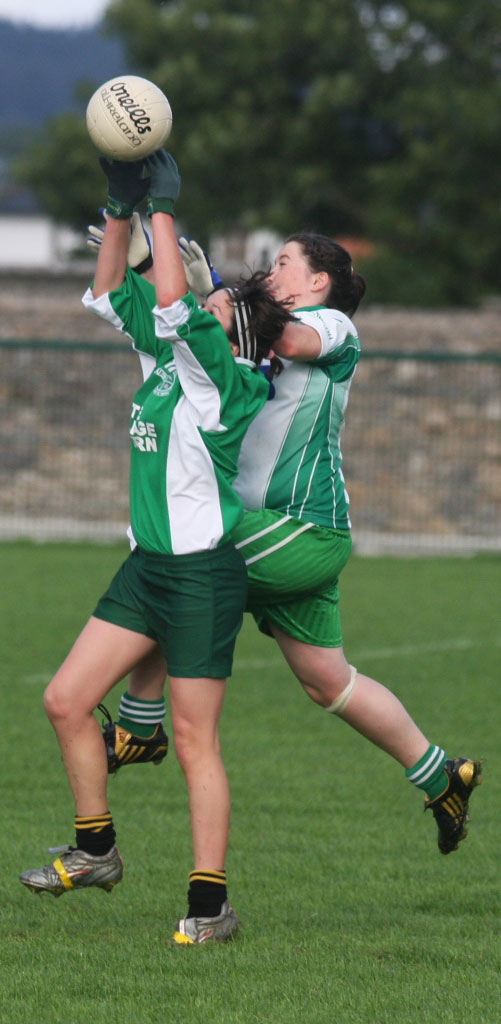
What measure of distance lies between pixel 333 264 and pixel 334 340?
1.29 ft

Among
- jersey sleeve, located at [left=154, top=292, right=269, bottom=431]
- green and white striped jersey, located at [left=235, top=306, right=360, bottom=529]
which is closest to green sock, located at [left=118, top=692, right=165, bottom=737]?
green and white striped jersey, located at [left=235, top=306, right=360, bottom=529]

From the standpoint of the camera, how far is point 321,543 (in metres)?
5.01

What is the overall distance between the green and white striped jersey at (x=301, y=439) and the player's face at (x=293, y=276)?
0.12m

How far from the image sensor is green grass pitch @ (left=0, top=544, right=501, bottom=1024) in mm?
4031

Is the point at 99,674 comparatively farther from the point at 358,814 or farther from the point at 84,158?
the point at 84,158

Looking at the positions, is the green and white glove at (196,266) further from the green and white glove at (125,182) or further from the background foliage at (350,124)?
the background foliage at (350,124)

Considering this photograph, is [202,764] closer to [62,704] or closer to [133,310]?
[62,704]

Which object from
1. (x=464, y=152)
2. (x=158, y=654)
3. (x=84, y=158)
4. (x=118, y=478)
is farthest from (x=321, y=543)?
(x=84, y=158)

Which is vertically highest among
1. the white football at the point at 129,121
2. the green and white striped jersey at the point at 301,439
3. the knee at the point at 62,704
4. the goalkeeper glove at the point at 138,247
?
the white football at the point at 129,121

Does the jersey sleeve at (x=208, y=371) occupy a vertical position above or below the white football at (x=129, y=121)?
below

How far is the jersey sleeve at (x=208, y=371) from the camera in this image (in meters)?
4.39

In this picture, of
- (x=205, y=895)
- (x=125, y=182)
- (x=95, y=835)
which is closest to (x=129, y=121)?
(x=125, y=182)

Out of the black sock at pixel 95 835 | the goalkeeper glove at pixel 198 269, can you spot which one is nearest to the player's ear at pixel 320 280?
the goalkeeper glove at pixel 198 269

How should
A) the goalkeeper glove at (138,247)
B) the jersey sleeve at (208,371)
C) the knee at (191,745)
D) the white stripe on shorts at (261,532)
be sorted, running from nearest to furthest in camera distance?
the jersey sleeve at (208,371) → the knee at (191,745) → the white stripe on shorts at (261,532) → the goalkeeper glove at (138,247)
